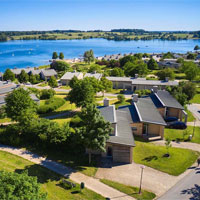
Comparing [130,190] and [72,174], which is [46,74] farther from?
[130,190]

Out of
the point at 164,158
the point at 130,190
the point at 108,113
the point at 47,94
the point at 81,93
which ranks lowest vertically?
the point at 130,190

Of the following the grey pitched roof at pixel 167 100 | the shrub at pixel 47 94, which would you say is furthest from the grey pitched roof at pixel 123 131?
the shrub at pixel 47 94

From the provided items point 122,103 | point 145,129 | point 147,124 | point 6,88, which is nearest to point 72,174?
A: point 145,129

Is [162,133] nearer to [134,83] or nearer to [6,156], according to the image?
[6,156]

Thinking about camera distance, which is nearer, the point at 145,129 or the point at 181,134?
the point at 145,129

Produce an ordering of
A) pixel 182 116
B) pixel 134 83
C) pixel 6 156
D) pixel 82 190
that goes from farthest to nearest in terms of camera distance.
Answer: pixel 134 83 < pixel 182 116 < pixel 6 156 < pixel 82 190

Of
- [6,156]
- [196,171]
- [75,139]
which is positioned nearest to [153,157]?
[196,171]
